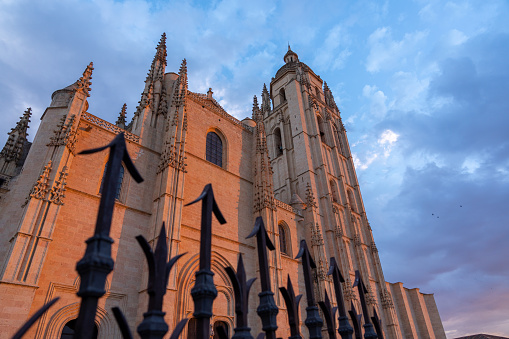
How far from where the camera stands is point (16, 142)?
1374cm

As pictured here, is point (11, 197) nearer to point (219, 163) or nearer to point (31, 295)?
point (31, 295)

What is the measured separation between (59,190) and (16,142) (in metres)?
5.56

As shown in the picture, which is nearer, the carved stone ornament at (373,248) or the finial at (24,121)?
the finial at (24,121)

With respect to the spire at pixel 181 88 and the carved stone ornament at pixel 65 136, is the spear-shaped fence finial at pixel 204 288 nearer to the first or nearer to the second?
the carved stone ornament at pixel 65 136

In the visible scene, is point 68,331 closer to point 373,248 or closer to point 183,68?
point 183,68

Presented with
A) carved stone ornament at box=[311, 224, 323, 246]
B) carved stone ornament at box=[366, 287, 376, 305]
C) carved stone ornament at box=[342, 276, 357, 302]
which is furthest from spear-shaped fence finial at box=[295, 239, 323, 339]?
carved stone ornament at box=[366, 287, 376, 305]

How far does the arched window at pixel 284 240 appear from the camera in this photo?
19.6 meters

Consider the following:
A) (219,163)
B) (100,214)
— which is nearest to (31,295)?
(100,214)

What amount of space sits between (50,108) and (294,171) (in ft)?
63.0

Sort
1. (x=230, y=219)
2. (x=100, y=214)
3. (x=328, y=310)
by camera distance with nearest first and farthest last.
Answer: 1. (x=100, y=214)
2. (x=328, y=310)
3. (x=230, y=219)

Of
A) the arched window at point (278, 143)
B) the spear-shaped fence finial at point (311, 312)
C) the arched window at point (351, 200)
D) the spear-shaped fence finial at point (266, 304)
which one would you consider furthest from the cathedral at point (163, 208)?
the arched window at point (278, 143)

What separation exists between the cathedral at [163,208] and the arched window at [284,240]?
89mm

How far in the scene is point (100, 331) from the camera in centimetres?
1033

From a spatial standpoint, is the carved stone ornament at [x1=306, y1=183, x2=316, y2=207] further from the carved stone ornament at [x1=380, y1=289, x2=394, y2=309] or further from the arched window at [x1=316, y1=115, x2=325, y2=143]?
the carved stone ornament at [x1=380, y1=289, x2=394, y2=309]
